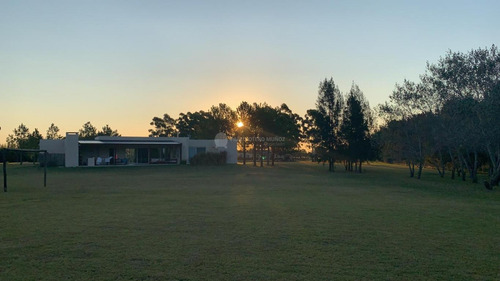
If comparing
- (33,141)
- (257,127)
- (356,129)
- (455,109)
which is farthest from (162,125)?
(455,109)

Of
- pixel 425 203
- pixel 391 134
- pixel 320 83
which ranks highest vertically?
pixel 320 83

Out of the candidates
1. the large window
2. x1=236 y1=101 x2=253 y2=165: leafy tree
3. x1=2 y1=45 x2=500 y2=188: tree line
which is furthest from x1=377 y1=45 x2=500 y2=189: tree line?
the large window

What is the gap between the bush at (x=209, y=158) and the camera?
43625 mm

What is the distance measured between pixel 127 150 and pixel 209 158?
9.78 m

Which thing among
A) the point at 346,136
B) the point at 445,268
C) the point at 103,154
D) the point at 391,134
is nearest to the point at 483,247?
the point at 445,268

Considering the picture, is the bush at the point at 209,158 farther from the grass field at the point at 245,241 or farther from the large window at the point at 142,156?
the grass field at the point at 245,241

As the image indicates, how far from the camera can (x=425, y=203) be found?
43.2ft

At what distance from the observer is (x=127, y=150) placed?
147 feet

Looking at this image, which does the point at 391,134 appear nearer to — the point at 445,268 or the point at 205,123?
the point at 445,268

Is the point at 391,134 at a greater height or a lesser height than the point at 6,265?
greater

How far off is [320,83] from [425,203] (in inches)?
1108

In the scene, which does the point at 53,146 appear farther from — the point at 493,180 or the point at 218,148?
the point at 493,180

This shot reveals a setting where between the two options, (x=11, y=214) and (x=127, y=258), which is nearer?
(x=127, y=258)

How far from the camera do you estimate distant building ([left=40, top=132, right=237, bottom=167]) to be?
3834cm
